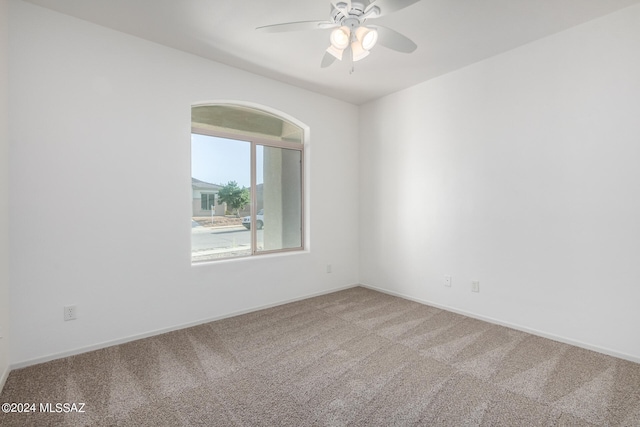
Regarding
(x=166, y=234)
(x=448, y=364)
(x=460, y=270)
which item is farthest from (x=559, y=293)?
(x=166, y=234)

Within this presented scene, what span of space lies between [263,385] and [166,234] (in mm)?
1710

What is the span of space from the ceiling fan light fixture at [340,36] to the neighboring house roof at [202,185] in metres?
2.01

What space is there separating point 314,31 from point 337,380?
2.82 m

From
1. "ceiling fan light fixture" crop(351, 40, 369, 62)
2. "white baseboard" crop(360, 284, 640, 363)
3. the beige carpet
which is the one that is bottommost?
the beige carpet

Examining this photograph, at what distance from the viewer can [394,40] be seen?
83.7 inches

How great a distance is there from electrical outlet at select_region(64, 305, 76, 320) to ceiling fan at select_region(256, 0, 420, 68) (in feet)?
8.53

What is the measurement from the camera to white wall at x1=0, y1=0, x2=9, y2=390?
6.88ft

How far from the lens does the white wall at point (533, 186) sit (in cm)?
244

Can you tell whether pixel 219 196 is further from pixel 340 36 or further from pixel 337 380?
pixel 337 380

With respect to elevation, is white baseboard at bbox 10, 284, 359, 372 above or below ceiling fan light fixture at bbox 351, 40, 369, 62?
below

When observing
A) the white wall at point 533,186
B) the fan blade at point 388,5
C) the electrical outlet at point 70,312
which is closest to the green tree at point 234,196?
the electrical outlet at point 70,312

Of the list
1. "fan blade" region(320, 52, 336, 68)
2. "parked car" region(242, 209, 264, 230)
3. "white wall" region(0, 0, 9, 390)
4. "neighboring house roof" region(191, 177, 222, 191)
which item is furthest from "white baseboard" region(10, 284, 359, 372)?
"fan blade" region(320, 52, 336, 68)

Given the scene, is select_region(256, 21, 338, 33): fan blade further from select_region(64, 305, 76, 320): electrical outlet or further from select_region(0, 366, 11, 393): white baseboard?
select_region(0, 366, 11, 393): white baseboard

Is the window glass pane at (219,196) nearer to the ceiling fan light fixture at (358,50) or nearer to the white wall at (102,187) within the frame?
the white wall at (102,187)
